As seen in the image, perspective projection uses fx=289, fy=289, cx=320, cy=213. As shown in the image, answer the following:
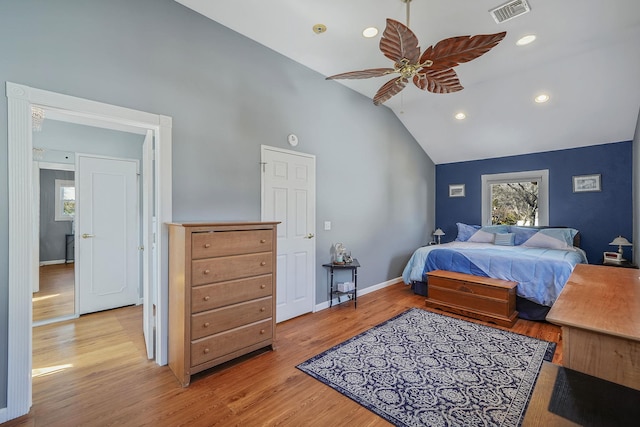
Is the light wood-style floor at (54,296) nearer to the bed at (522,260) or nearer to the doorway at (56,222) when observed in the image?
the doorway at (56,222)

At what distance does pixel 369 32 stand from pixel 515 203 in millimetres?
4528

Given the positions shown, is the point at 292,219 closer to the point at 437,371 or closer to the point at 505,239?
the point at 437,371

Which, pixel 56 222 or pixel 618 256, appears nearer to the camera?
pixel 618 256

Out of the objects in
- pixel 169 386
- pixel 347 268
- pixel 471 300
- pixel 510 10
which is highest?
pixel 510 10

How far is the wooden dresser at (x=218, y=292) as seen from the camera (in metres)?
2.25

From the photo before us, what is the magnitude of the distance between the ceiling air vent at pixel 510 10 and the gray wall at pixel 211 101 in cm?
204

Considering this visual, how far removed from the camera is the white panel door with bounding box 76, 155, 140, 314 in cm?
368

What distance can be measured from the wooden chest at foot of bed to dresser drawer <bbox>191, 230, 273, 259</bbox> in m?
2.51

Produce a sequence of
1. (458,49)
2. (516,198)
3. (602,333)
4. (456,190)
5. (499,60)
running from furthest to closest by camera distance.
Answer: (456,190) → (516,198) → (499,60) → (458,49) → (602,333)

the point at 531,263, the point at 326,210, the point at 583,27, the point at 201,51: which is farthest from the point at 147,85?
the point at 531,263

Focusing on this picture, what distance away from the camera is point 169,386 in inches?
87.4

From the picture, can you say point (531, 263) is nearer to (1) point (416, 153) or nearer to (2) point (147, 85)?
(1) point (416, 153)

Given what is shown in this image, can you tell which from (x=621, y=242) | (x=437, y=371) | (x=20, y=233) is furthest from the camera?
(x=621, y=242)

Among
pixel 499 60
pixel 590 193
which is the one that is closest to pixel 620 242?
pixel 590 193
